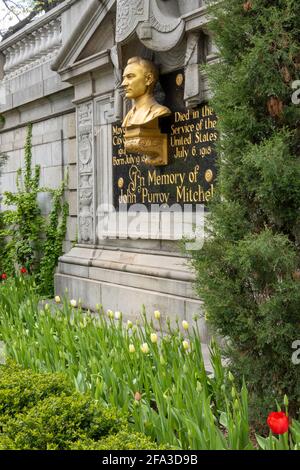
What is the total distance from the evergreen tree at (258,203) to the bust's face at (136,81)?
3467mm

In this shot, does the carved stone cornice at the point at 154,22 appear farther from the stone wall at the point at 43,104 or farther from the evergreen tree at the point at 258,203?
the evergreen tree at the point at 258,203

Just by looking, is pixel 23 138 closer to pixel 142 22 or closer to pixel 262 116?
pixel 142 22

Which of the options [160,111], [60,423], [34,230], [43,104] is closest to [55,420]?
[60,423]

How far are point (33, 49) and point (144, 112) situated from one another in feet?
15.4

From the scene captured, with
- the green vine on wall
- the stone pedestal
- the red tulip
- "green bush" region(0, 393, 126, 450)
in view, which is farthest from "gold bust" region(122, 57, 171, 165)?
the red tulip

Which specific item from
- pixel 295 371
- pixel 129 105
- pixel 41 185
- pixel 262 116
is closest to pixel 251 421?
pixel 295 371

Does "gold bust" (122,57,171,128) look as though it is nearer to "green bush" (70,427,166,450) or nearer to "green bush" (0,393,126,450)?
"green bush" (0,393,126,450)

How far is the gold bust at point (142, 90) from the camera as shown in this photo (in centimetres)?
727

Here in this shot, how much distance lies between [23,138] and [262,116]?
8.32m

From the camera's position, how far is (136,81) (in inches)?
290

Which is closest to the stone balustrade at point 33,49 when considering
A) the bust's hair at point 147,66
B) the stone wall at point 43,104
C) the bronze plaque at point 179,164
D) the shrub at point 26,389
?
the stone wall at point 43,104

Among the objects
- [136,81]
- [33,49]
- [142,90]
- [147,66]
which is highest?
[33,49]

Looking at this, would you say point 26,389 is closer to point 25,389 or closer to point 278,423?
point 25,389

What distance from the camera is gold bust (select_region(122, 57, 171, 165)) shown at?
731cm
